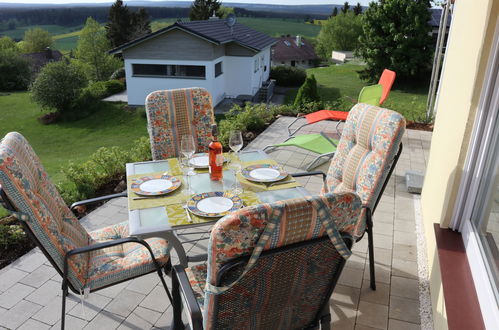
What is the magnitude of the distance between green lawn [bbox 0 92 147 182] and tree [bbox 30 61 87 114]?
1170mm

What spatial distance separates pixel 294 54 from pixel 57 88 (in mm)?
31331

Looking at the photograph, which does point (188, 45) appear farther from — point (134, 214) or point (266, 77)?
point (134, 214)

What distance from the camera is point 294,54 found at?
4556 cm

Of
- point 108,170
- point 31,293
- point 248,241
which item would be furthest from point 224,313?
point 108,170

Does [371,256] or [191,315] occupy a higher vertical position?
[191,315]

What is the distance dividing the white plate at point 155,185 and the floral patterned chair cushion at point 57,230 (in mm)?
326

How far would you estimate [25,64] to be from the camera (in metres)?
30.0

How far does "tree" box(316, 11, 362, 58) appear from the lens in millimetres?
46656

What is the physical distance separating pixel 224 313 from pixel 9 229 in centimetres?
242

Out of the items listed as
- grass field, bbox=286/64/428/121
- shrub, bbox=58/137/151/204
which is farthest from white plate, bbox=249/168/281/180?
grass field, bbox=286/64/428/121

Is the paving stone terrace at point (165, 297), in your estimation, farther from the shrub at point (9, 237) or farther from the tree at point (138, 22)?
the tree at point (138, 22)

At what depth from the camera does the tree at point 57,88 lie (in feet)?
62.8

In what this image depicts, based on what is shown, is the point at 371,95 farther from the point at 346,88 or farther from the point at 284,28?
the point at 284,28

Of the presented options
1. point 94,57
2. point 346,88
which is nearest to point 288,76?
point 346,88
